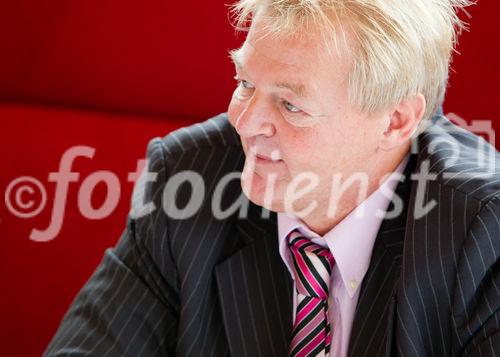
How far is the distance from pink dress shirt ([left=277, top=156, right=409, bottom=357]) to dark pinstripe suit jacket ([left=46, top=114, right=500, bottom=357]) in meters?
0.02

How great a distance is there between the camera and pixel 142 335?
5.21 ft

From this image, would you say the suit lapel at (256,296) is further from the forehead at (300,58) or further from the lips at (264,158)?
the forehead at (300,58)

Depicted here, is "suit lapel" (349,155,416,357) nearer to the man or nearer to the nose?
the man

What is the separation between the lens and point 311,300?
60.1 inches

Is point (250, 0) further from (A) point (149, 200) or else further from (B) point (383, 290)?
(B) point (383, 290)

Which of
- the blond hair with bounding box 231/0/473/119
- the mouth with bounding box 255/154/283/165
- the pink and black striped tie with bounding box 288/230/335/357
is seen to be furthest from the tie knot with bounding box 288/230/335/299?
the blond hair with bounding box 231/0/473/119

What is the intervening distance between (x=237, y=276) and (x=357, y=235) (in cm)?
24

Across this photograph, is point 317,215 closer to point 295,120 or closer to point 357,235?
point 357,235

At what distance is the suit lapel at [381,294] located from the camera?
145cm

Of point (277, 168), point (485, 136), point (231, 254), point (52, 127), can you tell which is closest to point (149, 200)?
point (231, 254)

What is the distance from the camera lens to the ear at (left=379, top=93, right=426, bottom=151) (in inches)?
57.4

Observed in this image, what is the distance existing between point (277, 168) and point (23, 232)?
2.97 ft

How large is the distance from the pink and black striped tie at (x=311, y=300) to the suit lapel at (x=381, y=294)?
0.20ft

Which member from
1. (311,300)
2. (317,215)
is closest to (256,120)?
(317,215)
